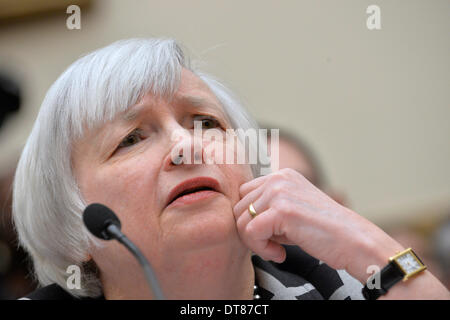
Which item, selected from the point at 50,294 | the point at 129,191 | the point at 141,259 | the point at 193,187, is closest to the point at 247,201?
the point at 193,187

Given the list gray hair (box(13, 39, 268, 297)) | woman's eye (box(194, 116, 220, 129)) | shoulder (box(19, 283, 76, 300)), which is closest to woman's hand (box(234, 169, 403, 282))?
woman's eye (box(194, 116, 220, 129))

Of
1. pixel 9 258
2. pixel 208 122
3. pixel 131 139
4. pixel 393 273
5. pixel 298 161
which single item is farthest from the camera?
pixel 298 161

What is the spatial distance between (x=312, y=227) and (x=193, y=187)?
12.5 inches

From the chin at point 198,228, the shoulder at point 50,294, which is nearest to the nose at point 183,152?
the chin at point 198,228

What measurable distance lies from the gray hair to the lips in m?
0.28

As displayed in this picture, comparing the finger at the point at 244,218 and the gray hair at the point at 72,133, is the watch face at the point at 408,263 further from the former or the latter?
the gray hair at the point at 72,133

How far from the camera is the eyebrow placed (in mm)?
1405

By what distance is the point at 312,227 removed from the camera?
1.31 m

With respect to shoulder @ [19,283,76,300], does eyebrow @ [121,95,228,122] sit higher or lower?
higher

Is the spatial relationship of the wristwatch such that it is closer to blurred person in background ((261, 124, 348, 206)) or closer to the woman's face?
the woman's face

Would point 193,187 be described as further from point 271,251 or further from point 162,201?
point 271,251

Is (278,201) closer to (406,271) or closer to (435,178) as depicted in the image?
(406,271)

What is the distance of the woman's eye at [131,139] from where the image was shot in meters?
1.43

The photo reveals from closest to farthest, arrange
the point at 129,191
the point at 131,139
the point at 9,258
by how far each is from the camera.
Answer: the point at 129,191 < the point at 131,139 < the point at 9,258
